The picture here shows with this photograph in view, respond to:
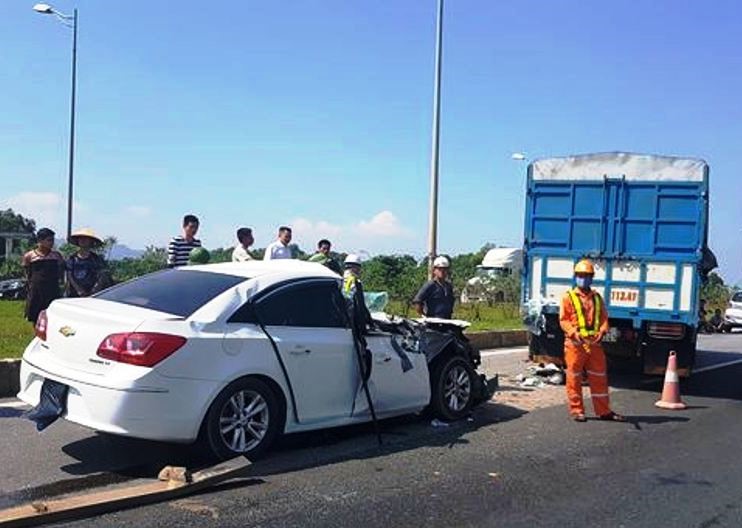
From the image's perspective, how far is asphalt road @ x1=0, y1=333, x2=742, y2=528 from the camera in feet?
17.6

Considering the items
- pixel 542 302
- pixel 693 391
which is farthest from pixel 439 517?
pixel 693 391

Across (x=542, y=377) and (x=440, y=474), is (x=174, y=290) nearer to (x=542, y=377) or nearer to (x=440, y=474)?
(x=440, y=474)

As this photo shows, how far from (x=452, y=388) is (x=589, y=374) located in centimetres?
158

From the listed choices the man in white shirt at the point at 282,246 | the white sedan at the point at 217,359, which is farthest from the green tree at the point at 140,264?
the white sedan at the point at 217,359

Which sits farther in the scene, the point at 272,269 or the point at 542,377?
the point at 542,377

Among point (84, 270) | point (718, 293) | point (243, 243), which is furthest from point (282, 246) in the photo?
point (718, 293)

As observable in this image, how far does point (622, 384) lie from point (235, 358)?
7.23 m

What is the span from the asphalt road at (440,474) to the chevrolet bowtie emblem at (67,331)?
952 millimetres

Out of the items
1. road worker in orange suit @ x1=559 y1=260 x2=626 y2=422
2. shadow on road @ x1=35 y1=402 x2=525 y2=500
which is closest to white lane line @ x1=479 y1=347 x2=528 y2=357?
road worker in orange suit @ x1=559 y1=260 x2=626 y2=422

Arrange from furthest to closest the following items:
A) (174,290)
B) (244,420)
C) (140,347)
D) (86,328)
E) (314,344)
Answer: (314,344) < (174,290) < (244,420) < (86,328) < (140,347)

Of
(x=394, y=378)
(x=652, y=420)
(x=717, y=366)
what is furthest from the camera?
(x=717, y=366)

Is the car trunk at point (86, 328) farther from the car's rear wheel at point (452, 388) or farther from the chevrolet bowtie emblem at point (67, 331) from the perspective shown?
the car's rear wheel at point (452, 388)

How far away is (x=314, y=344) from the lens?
22.3 ft

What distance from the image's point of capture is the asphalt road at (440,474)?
17.6 feet
